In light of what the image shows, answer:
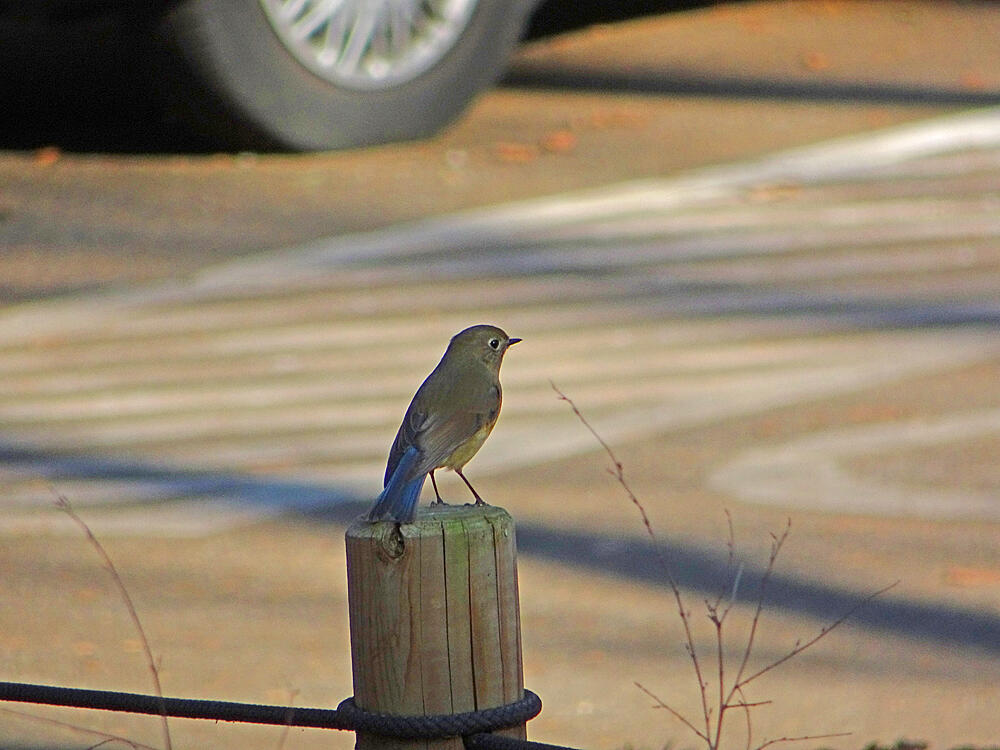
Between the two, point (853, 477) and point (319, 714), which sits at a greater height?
point (853, 477)

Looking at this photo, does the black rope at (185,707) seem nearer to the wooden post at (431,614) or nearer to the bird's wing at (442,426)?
the wooden post at (431,614)

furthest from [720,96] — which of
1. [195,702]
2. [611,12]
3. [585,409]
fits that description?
[195,702]

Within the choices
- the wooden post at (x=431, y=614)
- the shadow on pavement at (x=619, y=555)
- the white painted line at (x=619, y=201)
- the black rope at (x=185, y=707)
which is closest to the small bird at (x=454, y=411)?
the wooden post at (x=431, y=614)

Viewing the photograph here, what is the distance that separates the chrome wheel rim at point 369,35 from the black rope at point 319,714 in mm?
7702

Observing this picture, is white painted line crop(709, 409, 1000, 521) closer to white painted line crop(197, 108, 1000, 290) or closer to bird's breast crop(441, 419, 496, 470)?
white painted line crop(197, 108, 1000, 290)

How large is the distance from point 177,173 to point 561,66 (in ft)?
11.7

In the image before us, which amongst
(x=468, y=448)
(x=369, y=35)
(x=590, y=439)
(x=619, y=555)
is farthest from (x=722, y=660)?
(x=369, y=35)

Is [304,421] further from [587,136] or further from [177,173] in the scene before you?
[587,136]

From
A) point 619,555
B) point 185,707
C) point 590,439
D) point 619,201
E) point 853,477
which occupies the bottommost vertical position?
point 185,707

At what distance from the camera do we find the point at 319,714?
9.28 ft

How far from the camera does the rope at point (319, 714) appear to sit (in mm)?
2662

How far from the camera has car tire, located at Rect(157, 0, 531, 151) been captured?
33.0 feet

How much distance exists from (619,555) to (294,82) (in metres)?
5.11

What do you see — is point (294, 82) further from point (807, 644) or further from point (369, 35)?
point (807, 644)
